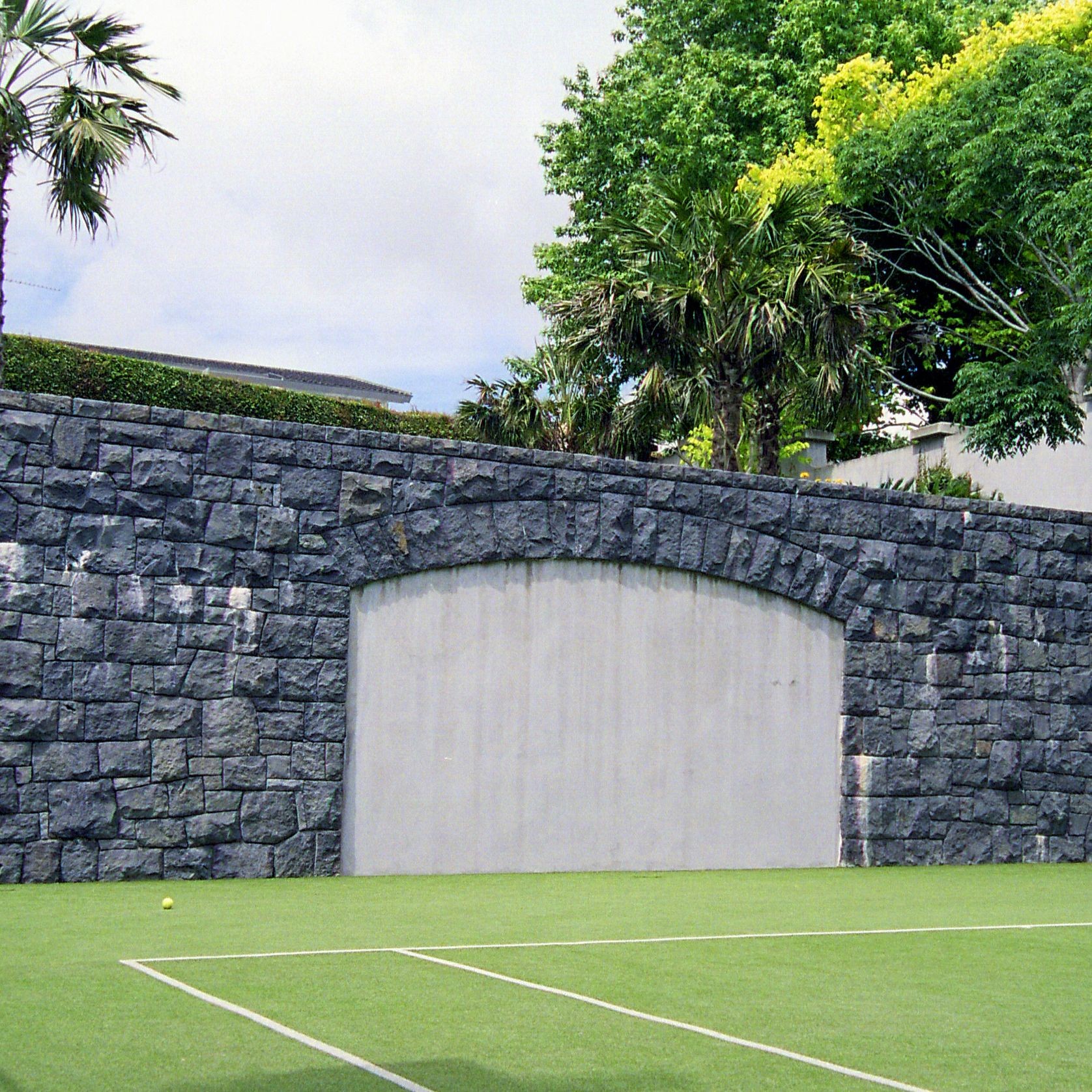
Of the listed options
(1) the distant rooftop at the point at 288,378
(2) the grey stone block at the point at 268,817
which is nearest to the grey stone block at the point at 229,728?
(2) the grey stone block at the point at 268,817

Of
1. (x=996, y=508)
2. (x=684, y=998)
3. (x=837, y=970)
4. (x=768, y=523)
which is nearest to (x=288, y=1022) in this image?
(x=684, y=998)

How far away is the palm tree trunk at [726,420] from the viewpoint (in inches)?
669

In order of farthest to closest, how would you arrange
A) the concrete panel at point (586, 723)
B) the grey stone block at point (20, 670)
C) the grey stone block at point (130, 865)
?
the concrete panel at point (586, 723)
the grey stone block at point (130, 865)
the grey stone block at point (20, 670)

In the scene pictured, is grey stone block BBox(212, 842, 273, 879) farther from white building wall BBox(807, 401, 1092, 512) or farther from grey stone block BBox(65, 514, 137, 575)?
white building wall BBox(807, 401, 1092, 512)

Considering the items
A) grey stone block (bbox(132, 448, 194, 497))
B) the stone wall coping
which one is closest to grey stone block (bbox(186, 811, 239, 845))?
grey stone block (bbox(132, 448, 194, 497))

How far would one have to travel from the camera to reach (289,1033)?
529cm

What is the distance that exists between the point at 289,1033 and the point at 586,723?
286 inches

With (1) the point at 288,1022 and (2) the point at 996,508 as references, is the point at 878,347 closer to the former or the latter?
(2) the point at 996,508

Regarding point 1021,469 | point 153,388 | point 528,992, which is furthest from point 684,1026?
point 153,388

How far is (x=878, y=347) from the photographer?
3112 centimetres

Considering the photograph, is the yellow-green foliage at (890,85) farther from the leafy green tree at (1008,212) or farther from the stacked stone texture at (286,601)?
the stacked stone texture at (286,601)

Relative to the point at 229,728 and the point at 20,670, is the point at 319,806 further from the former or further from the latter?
the point at 20,670

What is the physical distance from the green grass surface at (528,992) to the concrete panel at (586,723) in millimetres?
1443

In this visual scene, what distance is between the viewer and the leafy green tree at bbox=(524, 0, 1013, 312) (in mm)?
30516
